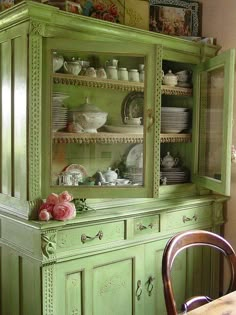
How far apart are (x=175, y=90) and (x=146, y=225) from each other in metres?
0.88

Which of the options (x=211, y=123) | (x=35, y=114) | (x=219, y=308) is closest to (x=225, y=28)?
(x=211, y=123)

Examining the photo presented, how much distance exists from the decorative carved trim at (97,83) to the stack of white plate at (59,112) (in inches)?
3.0

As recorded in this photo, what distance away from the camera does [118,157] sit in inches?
95.2

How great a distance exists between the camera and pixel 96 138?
2.30m

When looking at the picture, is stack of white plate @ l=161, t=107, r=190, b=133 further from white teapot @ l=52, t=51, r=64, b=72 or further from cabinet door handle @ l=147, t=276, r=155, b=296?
cabinet door handle @ l=147, t=276, r=155, b=296

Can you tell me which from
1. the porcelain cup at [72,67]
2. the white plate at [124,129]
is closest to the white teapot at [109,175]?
the white plate at [124,129]

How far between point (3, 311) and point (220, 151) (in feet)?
5.09

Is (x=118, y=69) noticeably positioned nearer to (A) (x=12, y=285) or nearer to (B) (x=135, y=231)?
(B) (x=135, y=231)

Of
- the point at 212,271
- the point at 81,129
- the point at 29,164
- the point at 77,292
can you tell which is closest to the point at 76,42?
the point at 81,129

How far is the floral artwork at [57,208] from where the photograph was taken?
2010mm

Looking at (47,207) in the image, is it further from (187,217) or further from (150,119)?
(187,217)

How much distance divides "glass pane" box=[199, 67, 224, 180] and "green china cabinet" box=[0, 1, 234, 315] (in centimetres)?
1

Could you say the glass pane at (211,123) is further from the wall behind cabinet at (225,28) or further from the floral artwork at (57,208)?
the floral artwork at (57,208)

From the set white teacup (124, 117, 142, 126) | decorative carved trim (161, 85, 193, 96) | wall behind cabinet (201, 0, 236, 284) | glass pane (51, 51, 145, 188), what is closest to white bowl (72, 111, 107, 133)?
glass pane (51, 51, 145, 188)
